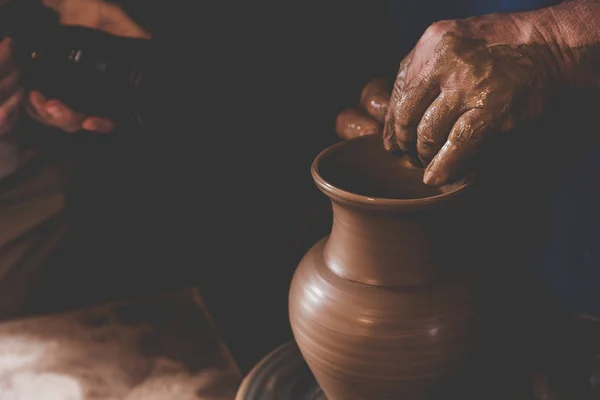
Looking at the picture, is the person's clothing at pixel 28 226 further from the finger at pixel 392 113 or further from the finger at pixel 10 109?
the finger at pixel 392 113

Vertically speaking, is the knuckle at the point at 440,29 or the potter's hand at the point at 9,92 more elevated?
the knuckle at the point at 440,29

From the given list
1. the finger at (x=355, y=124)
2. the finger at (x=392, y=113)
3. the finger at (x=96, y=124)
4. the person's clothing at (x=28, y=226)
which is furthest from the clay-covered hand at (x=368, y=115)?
the person's clothing at (x=28, y=226)

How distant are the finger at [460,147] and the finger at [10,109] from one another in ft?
3.81

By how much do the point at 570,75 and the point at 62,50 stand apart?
0.96 m

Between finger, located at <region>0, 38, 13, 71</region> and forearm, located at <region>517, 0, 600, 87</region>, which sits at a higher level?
forearm, located at <region>517, 0, 600, 87</region>

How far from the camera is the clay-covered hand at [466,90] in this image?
0.87 m

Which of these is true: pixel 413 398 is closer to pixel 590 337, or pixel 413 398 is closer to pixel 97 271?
pixel 590 337

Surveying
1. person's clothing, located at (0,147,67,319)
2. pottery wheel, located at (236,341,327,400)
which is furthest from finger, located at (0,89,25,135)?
pottery wheel, located at (236,341,327,400)

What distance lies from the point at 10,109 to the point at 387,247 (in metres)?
1.12

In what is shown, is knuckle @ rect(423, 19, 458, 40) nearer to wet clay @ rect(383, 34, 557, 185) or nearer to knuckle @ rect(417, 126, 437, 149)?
wet clay @ rect(383, 34, 557, 185)

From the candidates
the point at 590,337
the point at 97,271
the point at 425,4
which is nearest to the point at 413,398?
the point at 590,337

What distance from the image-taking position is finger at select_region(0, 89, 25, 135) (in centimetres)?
167

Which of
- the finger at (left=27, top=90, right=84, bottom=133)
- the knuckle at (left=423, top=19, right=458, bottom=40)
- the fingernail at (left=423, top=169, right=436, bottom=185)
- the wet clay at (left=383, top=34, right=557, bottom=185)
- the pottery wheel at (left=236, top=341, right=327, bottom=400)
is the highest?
the knuckle at (left=423, top=19, right=458, bottom=40)

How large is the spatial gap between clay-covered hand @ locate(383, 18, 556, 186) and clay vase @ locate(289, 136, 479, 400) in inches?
2.6
